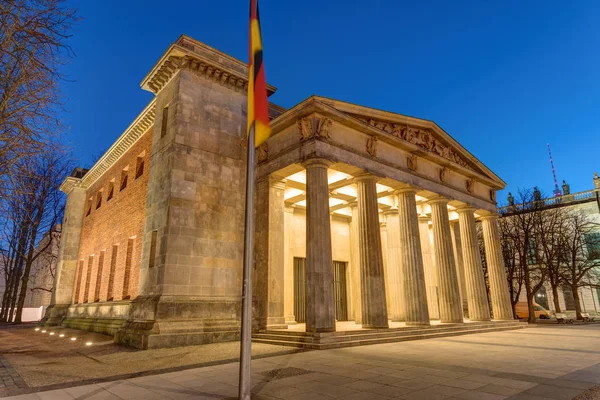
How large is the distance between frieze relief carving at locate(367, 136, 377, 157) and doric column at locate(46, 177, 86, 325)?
24.3 metres

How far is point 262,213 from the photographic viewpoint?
17500 mm

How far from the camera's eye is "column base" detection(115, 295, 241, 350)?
1322 centimetres

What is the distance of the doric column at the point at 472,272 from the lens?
2147cm

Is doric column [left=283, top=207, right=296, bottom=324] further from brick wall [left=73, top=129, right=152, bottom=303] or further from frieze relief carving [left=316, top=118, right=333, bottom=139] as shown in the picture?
brick wall [left=73, top=129, right=152, bottom=303]

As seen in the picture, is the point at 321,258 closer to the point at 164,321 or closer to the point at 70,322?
the point at 164,321

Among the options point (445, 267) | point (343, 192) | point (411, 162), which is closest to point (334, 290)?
point (343, 192)

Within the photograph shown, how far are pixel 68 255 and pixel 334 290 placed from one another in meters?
20.8

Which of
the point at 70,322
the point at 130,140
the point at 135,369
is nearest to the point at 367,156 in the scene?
the point at 135,369

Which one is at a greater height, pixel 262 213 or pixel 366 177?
pixel 366 177

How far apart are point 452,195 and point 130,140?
20267mm

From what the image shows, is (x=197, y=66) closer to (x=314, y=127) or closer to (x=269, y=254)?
(x=314, y=127)

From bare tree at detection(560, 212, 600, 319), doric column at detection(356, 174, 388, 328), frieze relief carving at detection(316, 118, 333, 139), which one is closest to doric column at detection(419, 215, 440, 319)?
doric column at detection(356, 174, 388, 328)

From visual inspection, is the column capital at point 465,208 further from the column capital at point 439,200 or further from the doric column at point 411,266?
the doric column at point 411,266

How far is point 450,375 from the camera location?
770 centimetres
